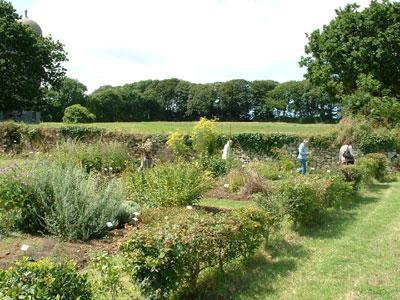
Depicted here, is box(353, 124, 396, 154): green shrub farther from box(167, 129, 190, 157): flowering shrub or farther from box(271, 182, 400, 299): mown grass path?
box(271, 182, 400, 299): mown grass path

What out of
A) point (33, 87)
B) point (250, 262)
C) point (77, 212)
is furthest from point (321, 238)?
point (33, 87)

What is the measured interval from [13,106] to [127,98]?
44.1m

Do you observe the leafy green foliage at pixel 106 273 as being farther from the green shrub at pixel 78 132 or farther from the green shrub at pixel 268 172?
the green shrub at pixel 78 132

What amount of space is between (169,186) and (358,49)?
20.2 metres

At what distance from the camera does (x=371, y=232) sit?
8805 mm

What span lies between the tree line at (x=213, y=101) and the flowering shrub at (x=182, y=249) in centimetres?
6763

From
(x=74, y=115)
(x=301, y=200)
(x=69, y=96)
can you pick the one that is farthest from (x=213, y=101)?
(x=301, y=200)

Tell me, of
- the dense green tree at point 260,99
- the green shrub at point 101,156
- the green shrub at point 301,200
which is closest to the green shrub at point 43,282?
the green shrub at point 301,200

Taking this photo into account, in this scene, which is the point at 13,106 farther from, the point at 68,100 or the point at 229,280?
the point at 68,100

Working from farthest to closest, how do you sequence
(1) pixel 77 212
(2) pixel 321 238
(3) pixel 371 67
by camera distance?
(3) pixel 371 67 → (2) pixel 321 238 → (1) pixel 77 212

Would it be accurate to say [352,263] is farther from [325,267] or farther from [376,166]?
[376,166]

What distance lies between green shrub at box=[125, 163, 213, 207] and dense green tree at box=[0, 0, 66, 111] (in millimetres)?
25155

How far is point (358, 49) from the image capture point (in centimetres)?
2647

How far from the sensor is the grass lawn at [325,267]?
5746 millimetres
